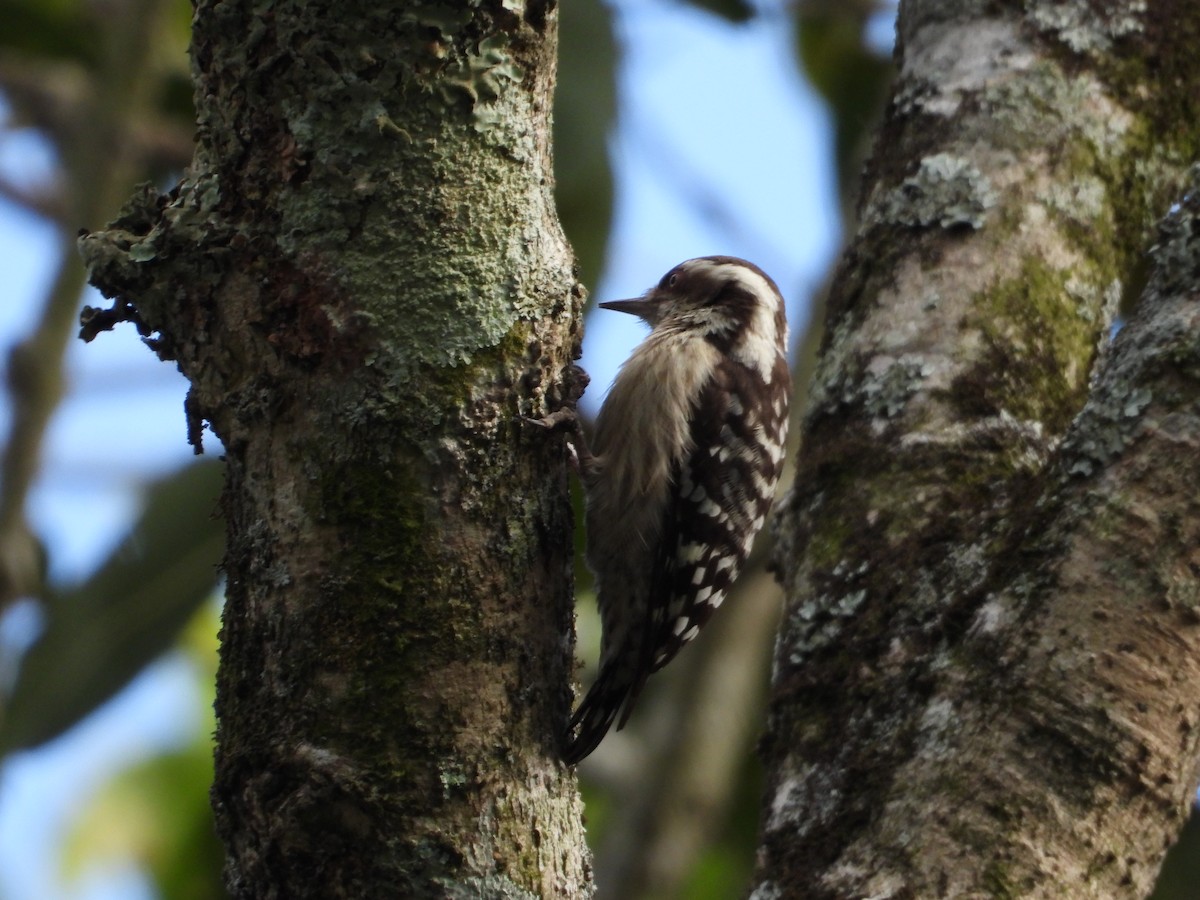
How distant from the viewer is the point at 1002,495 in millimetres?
3342

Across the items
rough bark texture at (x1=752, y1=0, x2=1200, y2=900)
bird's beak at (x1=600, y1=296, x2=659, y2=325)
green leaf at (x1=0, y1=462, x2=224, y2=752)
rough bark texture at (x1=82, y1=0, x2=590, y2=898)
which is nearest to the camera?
rough bark texture at (x1=82, y1=0, x2=590, y2=898)

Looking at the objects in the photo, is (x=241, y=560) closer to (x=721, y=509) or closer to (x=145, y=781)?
(x=721, y=509)

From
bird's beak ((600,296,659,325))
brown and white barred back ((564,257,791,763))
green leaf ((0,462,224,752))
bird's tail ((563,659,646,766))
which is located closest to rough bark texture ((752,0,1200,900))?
bird's tail ((563,659,646,766))

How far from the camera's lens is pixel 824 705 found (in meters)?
3.18

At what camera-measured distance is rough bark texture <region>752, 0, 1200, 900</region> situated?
9.07 feet

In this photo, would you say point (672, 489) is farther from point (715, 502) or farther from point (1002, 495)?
point (1002, 495)

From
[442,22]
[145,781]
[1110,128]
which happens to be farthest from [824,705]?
[145,781]

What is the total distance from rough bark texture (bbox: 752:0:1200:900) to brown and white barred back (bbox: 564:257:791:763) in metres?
0.76

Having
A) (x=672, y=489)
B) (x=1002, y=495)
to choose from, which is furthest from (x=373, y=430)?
(x=672, y=489)

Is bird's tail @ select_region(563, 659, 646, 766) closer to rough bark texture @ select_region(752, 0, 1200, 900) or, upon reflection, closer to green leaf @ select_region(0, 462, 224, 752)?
rough bark texture @ select_region(752, 0, 1200, 900)

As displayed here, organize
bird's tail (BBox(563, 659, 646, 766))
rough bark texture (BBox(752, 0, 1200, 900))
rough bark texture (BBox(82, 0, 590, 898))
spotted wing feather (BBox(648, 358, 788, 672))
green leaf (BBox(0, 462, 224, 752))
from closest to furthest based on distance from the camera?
rough bark texture (BBox(82, 0, 590, 898))
rough bark texture (BBox(752, 0, 1200, 900))
bird's tail (BBox(563, 659, 646, 766))
spotted wing feather (BBox(648, 358, 788, 672))
green leaf (BBox(0, 462, 224, 752))

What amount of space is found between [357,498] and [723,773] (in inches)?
155

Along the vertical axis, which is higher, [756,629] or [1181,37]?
[1181,37]

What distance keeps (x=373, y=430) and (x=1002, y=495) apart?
1488mm
